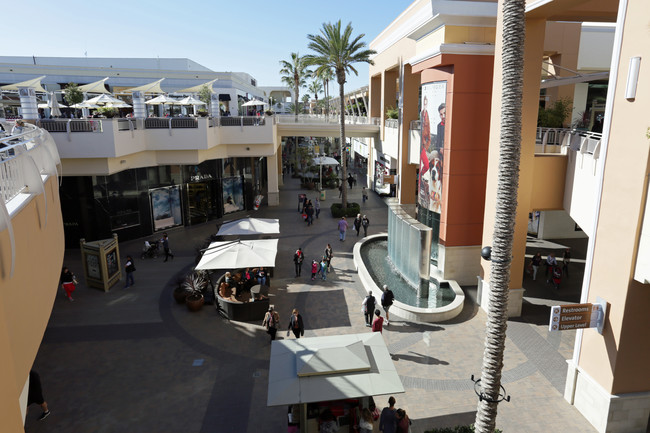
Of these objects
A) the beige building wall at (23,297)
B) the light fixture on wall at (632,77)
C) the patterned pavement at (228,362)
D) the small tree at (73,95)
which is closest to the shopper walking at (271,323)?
the patterned pavement at (228,362)

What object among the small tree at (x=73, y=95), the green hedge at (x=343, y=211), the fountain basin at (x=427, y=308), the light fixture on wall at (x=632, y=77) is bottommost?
the fountain basin at (x=427, y=308)

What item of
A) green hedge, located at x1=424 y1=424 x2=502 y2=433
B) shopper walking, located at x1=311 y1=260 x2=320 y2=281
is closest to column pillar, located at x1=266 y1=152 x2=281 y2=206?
shopper walking, located at x1=311 y1=260 x2=320 y2=281

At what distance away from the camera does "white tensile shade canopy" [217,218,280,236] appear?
66.1ft

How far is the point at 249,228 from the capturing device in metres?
20.6

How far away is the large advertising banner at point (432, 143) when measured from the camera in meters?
18.4

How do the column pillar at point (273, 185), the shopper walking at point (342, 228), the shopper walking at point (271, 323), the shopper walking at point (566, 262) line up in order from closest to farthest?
the shopper walking at point (271, 323) → the shopper walking at point (566, 262) → the shopper walking at point (342, 228) → the column pillar at point (273, 185)

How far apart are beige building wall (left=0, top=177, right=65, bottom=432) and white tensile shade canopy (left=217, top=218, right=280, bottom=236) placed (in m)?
11.1

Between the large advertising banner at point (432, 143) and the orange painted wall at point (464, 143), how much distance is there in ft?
1.65

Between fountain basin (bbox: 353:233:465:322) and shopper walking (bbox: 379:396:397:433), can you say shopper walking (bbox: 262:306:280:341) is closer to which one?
fountain basin (bbox: 353:233:465:322)

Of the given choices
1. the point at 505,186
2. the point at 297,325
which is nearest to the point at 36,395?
the point at 297,325

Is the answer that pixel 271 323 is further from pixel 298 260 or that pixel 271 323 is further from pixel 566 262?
pixel 566 262

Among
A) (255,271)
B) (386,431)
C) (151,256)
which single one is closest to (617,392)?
(386,431)

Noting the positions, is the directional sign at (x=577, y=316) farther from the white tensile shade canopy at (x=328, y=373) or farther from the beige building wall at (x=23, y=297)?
the beige building wall at (x=23, y=297)

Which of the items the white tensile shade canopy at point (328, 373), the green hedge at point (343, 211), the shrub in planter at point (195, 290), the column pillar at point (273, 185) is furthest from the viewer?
the column pillar at point (273, 185)
